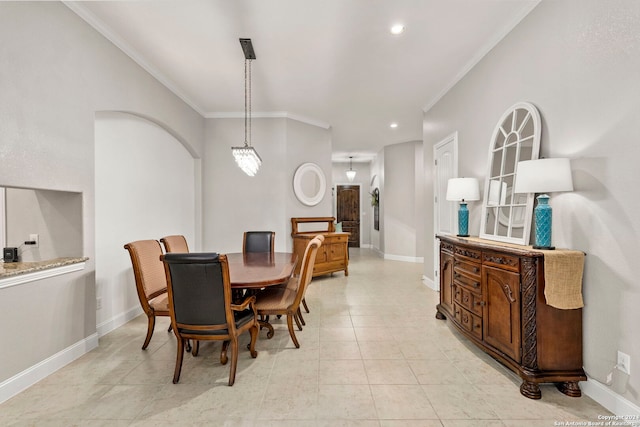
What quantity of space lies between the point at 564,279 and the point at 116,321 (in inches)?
158

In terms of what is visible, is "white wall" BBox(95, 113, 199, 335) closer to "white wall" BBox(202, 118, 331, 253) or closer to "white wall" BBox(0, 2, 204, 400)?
"white wall" BBox(0, 2, 204, 400)

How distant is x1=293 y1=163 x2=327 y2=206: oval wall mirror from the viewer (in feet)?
16.8

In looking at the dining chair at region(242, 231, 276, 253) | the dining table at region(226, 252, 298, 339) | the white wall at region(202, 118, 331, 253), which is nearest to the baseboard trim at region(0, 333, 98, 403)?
the dining table at region(226, 252, 298, 339)

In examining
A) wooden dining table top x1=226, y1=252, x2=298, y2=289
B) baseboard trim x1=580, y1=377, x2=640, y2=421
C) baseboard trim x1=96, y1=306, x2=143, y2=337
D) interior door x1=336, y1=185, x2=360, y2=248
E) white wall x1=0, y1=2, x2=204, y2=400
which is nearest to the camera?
baseboard trim x1=580, y1=377, x2=640, y2=421

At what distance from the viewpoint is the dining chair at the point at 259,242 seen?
3.85 m

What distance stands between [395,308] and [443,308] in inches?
26.4

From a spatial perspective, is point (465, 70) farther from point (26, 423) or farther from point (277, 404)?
point (26, 423)

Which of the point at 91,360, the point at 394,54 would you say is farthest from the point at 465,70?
the point at 91,360

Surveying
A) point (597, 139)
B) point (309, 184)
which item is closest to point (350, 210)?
point (309, 184)

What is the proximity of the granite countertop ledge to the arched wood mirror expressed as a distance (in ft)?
12.0

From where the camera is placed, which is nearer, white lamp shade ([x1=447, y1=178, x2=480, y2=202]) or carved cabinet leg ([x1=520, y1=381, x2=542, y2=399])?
carved cabinet leg ([x1=520, y1=381, x2=542, y2=399])

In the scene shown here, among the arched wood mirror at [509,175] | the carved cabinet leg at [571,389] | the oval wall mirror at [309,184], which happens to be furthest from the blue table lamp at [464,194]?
the oval wall mirror at [309,184]

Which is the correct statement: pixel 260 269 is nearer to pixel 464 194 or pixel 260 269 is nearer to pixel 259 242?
pixel 259 242

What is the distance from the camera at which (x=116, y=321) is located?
306 cm
